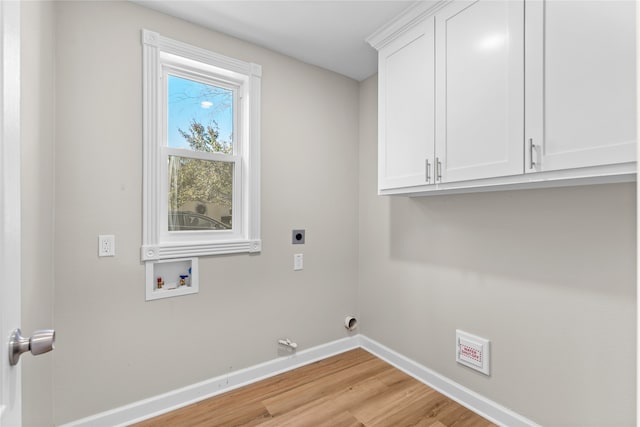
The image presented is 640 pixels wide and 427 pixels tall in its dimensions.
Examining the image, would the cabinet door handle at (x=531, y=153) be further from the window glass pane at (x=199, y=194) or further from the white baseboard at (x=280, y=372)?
the window glass pane at (x=199, y=194)

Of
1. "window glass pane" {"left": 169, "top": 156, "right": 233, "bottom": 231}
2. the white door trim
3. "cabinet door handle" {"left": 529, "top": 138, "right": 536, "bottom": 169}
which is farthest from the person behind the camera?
"window glass pane" {"left": 169, "top": 156, "right": 233, "bottom": 231}

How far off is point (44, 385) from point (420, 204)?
7.55 feet

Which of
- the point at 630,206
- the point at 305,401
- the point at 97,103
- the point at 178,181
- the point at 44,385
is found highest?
the point at 97,103

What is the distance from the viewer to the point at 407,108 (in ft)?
6.11

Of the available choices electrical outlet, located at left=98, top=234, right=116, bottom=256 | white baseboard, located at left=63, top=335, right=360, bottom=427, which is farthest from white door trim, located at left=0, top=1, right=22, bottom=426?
white baseboard, located at left=63, top=335, right=360, bottom=427

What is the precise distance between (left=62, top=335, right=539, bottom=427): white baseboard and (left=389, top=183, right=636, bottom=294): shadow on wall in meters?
0.76

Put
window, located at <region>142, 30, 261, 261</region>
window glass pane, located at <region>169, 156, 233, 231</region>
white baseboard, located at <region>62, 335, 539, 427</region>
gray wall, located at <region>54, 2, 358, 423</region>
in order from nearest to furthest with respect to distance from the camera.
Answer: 1. gray wall, located at <region>54, 2, 358, 423</region>
2. white baseboard, located at <region>62, 335, 539, 427</region>
3. window, located at <region>142, 30, 261, 261</region>
4. window glass pane, located at <region>169, 156, 233, 231</region>

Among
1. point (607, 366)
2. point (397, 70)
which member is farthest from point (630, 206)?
point (397, 70)

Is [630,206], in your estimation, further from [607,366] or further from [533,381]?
[533,381]

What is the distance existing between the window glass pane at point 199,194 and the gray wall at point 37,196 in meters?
0.59

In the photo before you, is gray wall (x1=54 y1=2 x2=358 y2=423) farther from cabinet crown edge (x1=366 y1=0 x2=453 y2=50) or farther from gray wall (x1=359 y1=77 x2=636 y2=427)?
gray wall (x1=359 y1=77 x2=636 y2=427)

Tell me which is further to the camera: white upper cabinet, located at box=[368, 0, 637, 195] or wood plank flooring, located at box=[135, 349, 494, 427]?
wood plank flooring, located at box=[135, 349, 494, 427]

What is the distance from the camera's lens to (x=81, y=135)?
1579mm

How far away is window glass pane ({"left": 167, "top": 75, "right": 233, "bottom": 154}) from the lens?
194 cm
